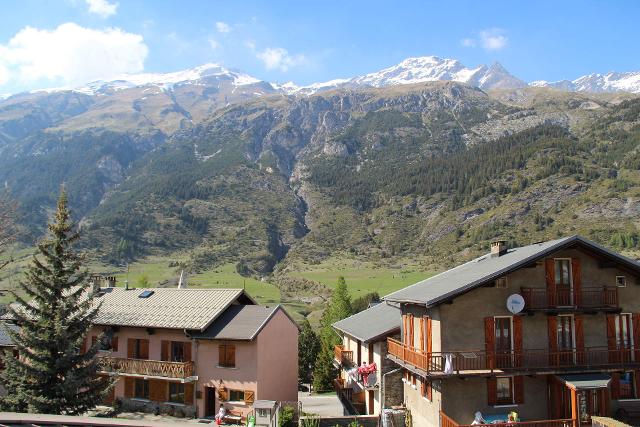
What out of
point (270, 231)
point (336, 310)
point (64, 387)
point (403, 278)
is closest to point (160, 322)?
point (64, 387)

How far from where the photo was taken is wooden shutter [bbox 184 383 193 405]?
115 ft

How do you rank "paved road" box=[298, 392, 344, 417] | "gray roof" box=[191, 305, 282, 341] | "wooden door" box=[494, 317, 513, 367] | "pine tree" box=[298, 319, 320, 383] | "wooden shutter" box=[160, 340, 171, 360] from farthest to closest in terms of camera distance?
1. "pine tree" box=[298, 319, 320, 383]
2. "paved road" box=[298, 392, 344, 417]
3. "wooden shutter" box=[160, 340, 171, 360]
4. "gray roof" box=[191, 305, 282, 341]
5. "wooden door" box=[494, 317, 513, 367]

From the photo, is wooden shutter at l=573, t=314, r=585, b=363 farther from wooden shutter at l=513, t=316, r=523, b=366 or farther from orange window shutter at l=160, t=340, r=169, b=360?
orange window shutter at l=160, t=340, r=169, b=360

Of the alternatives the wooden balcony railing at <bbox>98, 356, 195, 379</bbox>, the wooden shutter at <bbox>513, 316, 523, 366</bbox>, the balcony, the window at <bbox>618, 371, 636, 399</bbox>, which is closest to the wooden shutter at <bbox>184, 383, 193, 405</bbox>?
the wooden balcony railing at <bbox>98, 356, 195, 379</bbox>

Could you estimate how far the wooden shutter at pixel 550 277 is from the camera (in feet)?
88.5

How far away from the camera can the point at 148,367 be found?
35281 mm

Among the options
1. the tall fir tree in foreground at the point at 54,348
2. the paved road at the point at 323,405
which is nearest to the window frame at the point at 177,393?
the tall fir tree in foreground at the point at 54,348

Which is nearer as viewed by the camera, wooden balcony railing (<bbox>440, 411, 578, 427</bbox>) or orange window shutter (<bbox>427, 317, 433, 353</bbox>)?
wooden balcony railing (<bbox>440, 411, 578, 427</bbox>)

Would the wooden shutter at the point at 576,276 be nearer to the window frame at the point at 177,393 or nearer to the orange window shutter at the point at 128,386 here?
the window frame at the point at 177,393

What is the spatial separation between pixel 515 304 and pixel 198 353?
64.3 ft

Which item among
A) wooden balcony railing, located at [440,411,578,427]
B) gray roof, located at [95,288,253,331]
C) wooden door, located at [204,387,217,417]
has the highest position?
gray roof, located at [95,288,253,331]

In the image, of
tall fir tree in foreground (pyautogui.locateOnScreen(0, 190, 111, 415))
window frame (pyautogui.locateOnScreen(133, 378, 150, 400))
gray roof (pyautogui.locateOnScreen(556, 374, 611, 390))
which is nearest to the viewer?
gray roof (pyautogui.locateOnScreen(556, 374, 611, 390))

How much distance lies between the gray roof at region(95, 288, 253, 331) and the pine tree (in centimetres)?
1992

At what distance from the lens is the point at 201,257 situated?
164250 millimetres
